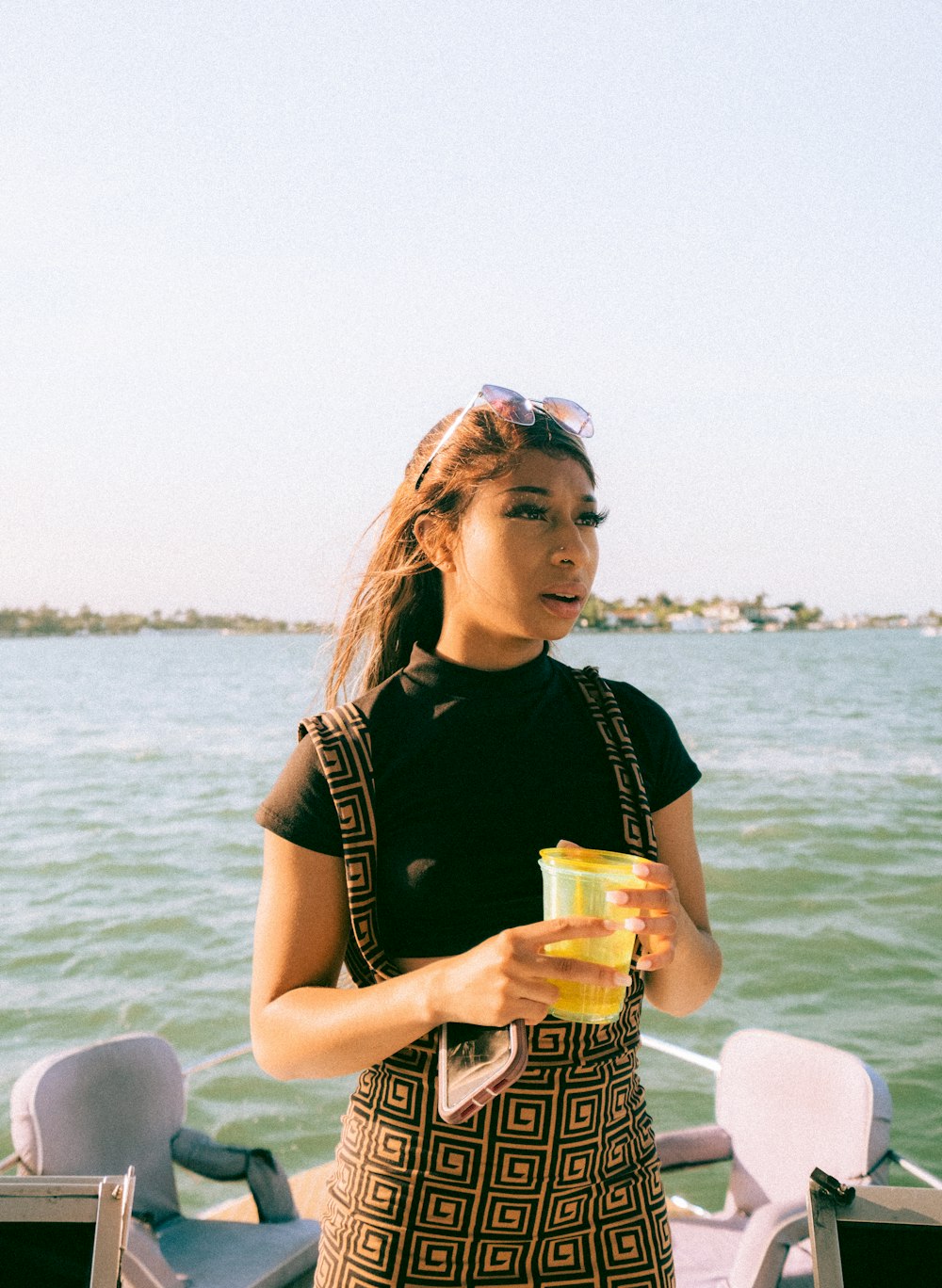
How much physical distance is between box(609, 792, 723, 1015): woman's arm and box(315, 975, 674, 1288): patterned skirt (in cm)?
14

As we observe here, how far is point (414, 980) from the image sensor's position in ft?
3.95

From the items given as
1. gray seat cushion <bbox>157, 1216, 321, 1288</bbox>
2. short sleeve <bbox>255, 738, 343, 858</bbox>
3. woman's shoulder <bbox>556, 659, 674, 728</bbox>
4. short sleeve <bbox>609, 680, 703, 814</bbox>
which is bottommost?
gray seat cushion <bbox>157, 1216, 321, 1288</bbox>

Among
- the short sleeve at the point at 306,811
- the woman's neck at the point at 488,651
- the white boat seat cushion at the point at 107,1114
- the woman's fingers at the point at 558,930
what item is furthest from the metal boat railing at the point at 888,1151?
the woman's fingers at the point at 558,930

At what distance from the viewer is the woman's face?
1.42m

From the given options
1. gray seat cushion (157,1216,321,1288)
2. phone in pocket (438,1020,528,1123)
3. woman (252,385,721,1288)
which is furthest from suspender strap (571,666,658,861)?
gray seat cushion (157,1216,321,1288)

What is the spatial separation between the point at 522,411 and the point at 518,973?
2.48 feet

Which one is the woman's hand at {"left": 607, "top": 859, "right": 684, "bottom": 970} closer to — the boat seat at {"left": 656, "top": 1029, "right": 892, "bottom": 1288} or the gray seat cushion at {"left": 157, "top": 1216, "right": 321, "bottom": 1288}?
the boat seat at {"left": 656, "top": 1029, "right": 892, "bottom": 1288}

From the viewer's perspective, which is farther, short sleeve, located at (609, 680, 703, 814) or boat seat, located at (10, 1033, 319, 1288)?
boat seat, located at (10, 1033, 319, 1288)

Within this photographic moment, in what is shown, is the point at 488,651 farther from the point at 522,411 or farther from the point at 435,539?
the point at 522,411

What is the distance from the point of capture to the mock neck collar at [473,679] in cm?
149

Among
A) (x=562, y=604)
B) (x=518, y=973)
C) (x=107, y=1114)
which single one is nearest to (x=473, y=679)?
(x=562, y=604)

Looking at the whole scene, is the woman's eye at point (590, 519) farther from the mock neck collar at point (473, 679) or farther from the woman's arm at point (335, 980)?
A: the woman's arm at point (335, 980)

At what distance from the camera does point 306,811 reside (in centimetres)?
134

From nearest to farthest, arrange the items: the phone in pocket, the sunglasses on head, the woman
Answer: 1. the phone in pocket
2. the woman
3. the sunglasses on head
